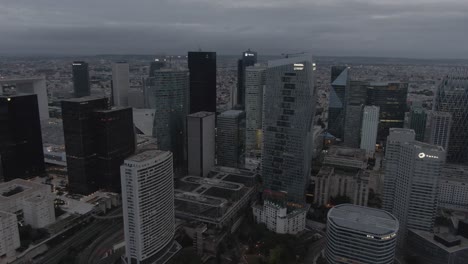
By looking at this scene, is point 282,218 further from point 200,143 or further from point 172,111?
point 172,111

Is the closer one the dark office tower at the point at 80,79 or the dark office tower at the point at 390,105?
the dark office tower at the point at 390,105

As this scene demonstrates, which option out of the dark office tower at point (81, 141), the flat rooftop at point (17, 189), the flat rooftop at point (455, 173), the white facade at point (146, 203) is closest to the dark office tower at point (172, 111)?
the dark office tower at point (81, 141)

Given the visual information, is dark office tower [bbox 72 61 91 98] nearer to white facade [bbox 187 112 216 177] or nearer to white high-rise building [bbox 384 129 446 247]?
white facade [bbox 187 112 216 177]

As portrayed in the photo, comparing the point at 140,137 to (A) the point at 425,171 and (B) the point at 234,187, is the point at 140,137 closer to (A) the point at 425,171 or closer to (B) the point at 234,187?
(B) the point at 234,187

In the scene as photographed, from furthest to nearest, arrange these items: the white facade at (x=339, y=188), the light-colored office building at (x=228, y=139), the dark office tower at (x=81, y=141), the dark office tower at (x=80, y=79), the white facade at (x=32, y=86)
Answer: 1. the dark office tower at (x=80, y=79)
2. the white facade at (x=32, y=86)
3. the light-colored office building at (x=228, y=139)
4. the white facade at (x=339, y=188)
5. the dark office tower at (x=81, y=141)

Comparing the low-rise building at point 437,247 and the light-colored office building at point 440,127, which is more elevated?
the light-colored office building at point 440,127

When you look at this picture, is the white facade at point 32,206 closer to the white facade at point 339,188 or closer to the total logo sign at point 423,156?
the white facade at point 339,188

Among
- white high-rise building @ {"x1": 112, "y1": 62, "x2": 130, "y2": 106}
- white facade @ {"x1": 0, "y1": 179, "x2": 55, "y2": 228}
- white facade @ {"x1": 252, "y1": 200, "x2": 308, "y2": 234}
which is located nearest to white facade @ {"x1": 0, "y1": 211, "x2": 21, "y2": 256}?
white facade @ {"x1": 0, "y1": 179, "x2": 55, "y2": 228}
